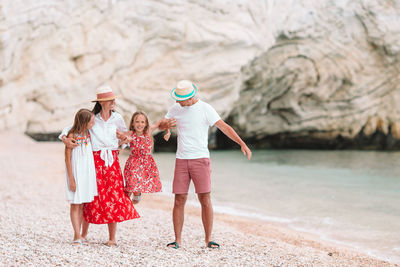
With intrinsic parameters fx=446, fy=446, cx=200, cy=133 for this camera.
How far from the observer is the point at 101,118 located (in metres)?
3.71

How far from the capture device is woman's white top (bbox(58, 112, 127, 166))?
12.0 feet

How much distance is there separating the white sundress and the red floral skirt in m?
0.06

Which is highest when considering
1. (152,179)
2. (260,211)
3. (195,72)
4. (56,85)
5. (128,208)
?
(195,72)

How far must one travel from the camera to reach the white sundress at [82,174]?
356 centimetres

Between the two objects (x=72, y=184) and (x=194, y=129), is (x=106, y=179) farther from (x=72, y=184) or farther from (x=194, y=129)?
(x=194, y=129)

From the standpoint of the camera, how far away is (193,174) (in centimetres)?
368

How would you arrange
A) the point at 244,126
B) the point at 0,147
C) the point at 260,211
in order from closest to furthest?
the point at 260,211
the point at 0,147
the point at 244,126

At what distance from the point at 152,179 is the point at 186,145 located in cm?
41

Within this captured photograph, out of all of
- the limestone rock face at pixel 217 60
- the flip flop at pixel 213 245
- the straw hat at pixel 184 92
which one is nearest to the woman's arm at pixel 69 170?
the straw hat at pixel 184 92

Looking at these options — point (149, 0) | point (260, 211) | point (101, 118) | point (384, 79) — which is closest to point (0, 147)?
point (149, 0)

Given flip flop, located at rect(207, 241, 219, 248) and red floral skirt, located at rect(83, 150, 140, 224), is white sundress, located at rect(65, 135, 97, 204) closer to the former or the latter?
red floral skirt, located at rect(83, 150, 140, 224)

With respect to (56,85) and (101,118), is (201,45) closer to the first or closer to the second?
(56,85)

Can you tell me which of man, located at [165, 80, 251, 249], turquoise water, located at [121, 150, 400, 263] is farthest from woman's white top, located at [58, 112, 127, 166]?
turquoise water, located at [121, 150, 400, 263]

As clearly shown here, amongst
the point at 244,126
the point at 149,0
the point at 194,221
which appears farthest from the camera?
the point at 244,126
